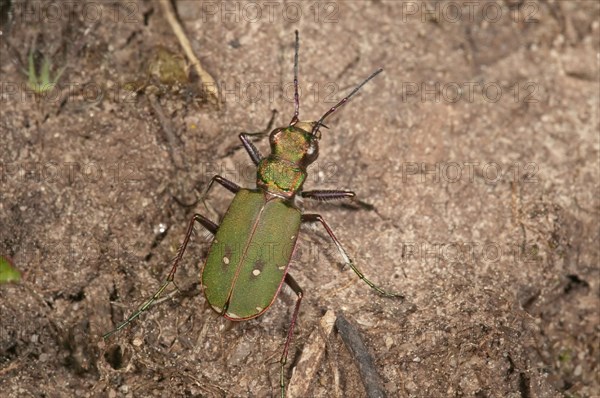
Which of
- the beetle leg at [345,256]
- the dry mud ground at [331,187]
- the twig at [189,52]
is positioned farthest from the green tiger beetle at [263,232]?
the twig at [189,52]

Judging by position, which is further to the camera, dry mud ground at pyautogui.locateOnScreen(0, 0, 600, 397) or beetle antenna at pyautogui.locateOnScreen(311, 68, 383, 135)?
beetle antenna at pyautogui.locateOnScreen(311, 68, 383, 135)

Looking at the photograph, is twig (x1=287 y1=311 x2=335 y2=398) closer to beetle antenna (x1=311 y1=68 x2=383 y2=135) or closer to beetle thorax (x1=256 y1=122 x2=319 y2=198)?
beetle thorax (x1=256 y1=122 x2=319 y2=198)

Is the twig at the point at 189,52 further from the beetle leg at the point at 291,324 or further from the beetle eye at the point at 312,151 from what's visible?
the beetle leg at the point at 291,324

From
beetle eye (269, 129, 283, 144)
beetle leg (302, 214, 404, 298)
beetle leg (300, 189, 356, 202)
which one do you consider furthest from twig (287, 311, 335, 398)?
beetle eye (269, 129, 283, 144)

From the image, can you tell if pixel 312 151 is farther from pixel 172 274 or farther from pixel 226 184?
pixel 172 274

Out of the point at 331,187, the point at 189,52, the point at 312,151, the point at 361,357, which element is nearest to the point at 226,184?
the point at 312,151

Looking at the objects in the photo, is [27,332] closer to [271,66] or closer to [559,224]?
[271,66]

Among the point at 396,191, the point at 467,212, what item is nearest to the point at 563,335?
the point at 467,212
